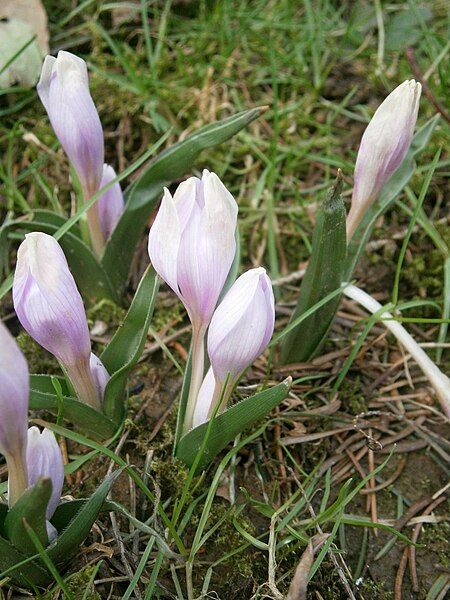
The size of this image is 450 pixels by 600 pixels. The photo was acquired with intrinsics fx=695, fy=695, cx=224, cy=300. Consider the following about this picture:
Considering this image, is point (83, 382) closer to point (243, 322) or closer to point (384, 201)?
point (243, 322)

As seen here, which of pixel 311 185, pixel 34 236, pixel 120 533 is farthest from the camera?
pixel 311 185

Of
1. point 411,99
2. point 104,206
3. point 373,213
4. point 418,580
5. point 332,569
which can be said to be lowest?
point 418,580

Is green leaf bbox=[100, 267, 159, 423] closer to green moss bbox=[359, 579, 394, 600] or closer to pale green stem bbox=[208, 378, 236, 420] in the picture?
pale green stem bbox=[208, 378, 236, 420]

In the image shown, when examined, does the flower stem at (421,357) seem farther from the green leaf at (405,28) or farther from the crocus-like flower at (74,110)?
the green leaf at (405,28)

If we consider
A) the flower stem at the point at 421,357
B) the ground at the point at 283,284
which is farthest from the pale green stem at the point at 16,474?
the flower stem at the point at 421,357

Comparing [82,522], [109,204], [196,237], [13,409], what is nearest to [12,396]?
[13,409]

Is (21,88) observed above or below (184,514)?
above

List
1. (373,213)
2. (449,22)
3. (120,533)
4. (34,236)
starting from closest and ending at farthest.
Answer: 1. (34,236)
2. (120,533)
3. (373,213)
4. (449,22)

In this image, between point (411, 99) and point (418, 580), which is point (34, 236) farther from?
point (418, 580)

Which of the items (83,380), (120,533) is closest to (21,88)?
(83,380)
